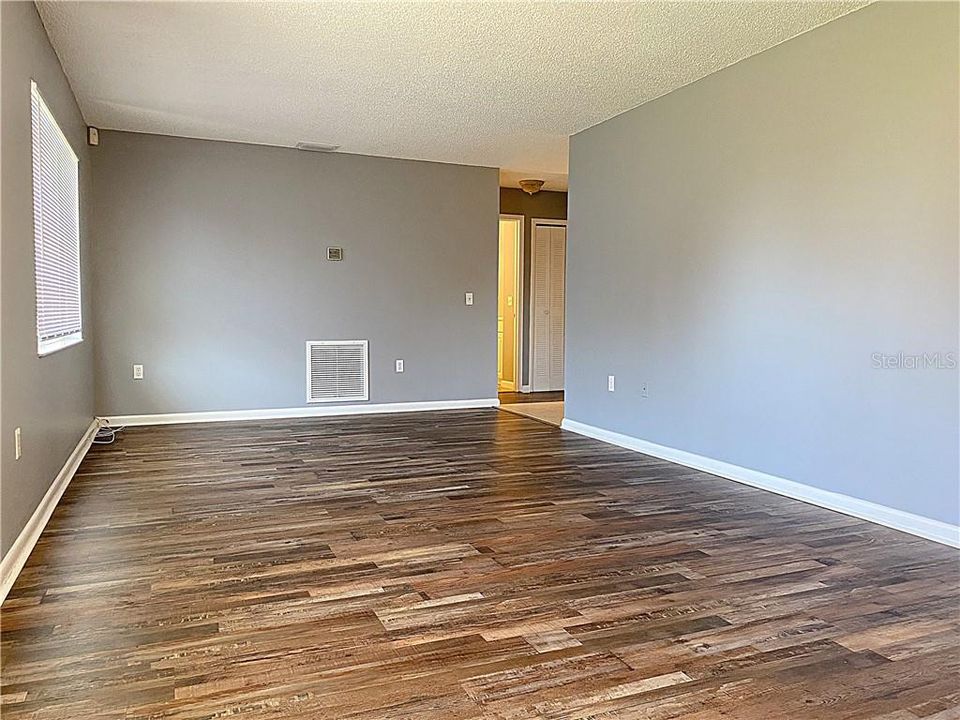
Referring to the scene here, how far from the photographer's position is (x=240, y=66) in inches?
169

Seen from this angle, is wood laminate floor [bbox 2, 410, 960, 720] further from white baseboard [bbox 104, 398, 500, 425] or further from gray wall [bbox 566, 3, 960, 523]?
white baseboard [bbox 104, 398, 500, 425]

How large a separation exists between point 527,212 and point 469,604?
6.91 meters

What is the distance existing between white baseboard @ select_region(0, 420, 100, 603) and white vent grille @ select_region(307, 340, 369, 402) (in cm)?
229

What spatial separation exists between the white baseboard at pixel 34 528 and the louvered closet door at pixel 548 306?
5.42 meters

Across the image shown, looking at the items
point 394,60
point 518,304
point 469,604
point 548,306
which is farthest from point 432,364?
point 469,604

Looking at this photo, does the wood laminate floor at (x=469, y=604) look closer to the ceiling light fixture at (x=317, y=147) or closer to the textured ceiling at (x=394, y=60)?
the textured ceiling at (x=394, y=60)

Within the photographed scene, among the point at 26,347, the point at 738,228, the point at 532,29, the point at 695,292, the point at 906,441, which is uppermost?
the point at 532,29

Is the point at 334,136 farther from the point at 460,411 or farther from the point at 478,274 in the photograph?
the point at 460,411

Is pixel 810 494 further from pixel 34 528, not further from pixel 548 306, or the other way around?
pixel 548 306

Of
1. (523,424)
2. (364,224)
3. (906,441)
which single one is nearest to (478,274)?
(364,224)

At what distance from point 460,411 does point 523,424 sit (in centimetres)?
92

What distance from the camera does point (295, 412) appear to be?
665 centimetres

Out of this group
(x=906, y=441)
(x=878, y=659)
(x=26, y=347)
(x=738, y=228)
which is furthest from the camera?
(x=738, y=228)

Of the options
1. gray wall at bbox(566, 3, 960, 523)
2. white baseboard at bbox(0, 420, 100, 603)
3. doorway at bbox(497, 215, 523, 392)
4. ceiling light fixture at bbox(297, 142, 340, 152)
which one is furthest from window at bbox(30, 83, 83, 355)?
doorway at bbox(497, 215, 523, 392)
